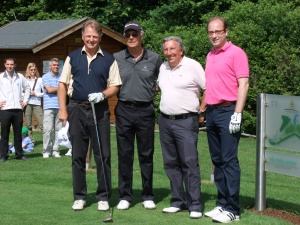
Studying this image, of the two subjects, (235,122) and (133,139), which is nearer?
(235,122)

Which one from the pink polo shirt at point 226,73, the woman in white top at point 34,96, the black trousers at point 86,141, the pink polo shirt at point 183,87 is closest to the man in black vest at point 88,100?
the black trousers at point 86,141

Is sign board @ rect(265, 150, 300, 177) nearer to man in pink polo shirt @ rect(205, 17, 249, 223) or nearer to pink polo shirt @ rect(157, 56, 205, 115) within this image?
man in pink polo shirt @ rect(205, 17, 249, 223)

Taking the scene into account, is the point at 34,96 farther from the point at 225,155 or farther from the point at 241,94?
the point at 241,94

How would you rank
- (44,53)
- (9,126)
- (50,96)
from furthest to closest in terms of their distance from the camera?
(44,53) < (50,96) < (9,126)

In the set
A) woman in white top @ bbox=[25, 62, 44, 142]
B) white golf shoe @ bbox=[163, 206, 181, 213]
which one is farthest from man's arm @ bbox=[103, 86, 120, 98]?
woman in white top @ bbox=[25, 62, 44, 142]

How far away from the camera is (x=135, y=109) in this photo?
8281 millimetres

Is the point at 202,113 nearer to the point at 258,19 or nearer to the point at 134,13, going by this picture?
the point at 258,19

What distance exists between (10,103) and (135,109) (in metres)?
6.18

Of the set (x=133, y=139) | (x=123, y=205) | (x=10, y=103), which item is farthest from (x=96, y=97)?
(x=10, y=103)

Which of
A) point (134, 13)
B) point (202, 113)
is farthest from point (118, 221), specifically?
point (134, 13)

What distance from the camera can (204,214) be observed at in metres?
8.02

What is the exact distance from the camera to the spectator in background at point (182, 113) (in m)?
8.02

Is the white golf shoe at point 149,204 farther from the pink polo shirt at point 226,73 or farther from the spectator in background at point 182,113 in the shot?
the pink polo shirt at point 226,73

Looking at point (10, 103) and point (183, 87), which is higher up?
point (183, 87)
